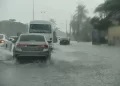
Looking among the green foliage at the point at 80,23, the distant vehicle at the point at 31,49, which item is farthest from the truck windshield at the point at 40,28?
the green foliage at the point at 80,23

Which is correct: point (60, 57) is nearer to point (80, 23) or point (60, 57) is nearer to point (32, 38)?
point (32, 38)

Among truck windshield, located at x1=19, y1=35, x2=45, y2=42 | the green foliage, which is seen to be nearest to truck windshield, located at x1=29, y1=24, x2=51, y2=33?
truck windshield, located at x1=19, y1=35, x2=45, y2=42

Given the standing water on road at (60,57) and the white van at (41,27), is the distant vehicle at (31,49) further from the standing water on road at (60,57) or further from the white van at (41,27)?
the white van at (41,27)

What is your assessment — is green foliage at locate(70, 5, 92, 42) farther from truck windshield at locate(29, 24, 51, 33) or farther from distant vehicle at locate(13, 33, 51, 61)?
distant vehicle at locate(13, 33, 51, 61)

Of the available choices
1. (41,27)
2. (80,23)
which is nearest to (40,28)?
(41,27)

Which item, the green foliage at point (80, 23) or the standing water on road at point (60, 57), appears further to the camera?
the green foliage at point (80, 23)

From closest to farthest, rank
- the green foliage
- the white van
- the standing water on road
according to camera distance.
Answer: the standing water on road
the white van
the green foliage

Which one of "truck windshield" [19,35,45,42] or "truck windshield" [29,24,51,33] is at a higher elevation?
"truck windshield" [29,24,51,33]

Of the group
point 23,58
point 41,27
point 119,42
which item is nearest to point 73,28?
point 119,42

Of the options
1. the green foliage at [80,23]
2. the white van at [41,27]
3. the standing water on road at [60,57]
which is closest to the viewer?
the standing water on road at [60,57]

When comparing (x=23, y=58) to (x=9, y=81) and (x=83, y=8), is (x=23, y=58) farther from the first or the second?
(x=83, y=8)

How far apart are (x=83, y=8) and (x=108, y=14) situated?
6768 centimetres

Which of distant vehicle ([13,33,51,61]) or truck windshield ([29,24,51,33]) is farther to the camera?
truck windshield ([29,24,51,33])

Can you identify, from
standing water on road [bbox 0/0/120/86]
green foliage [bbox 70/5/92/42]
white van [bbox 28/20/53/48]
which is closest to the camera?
standing water on road [bbox 0/0/120/86]
